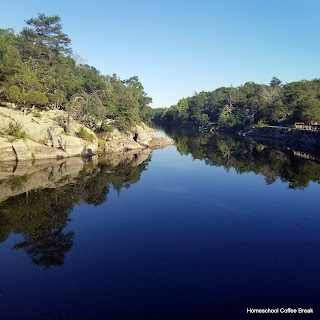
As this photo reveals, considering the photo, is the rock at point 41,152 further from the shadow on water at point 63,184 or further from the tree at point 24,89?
the tree at point 24,89

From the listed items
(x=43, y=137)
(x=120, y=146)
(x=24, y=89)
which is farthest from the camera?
(x=120, y=146)

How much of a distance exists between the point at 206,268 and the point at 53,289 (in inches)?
358

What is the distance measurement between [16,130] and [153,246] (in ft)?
121

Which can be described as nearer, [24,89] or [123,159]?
[24,89]

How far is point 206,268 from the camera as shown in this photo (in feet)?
54.0

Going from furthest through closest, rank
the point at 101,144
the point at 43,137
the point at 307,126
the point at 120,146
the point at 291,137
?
the point at 291,137, the point at 307,126, the point at 120,146, the point at 101,144, the point at 43,137

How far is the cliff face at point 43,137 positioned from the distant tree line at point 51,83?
10.6ft

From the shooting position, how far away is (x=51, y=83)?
59250 millimetres

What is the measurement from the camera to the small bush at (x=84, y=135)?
178ft

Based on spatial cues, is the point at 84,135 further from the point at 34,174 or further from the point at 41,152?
the point at 34,174

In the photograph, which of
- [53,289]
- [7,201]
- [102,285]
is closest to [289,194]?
[102,285]

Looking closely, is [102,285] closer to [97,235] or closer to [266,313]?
[97,235]

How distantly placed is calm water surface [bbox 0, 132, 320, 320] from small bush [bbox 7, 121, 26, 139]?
788 centimetres

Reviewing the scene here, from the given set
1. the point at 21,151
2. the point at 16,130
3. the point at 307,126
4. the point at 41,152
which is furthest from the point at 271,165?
the point at 16,130
